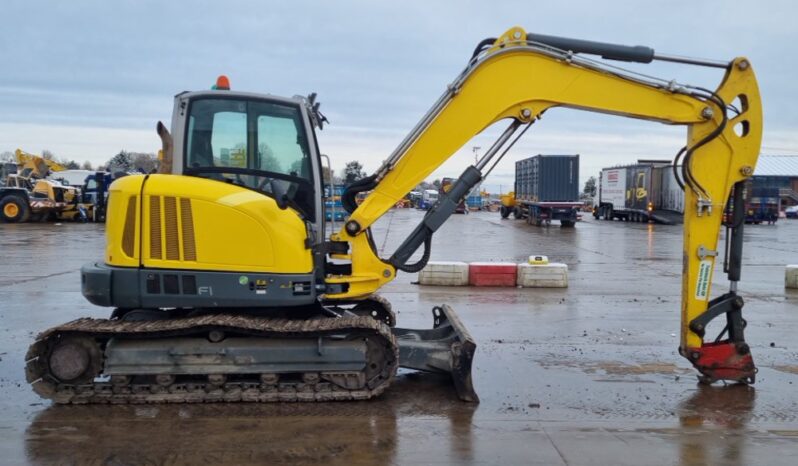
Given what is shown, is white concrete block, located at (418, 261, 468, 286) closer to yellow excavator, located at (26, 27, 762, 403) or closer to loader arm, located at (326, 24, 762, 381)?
yellow excavator, located at (26, 27, 762, 403)

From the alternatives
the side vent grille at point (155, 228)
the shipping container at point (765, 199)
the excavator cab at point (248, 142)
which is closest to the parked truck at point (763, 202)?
the shipping container at point (765, 199)

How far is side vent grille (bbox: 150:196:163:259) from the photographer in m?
5.98

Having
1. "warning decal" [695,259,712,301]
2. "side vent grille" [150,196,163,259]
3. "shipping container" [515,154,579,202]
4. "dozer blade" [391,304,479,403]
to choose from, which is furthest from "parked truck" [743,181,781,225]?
"side vent grille" [150,196,163,259]

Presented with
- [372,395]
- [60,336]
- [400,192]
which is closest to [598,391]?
[372,395]

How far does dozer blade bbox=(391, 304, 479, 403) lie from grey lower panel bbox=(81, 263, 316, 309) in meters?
1.43

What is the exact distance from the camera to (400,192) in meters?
6.70

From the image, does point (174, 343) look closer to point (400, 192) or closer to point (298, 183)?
point (298, 183)

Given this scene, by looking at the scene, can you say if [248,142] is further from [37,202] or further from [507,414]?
[37,202]

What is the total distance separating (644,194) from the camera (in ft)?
141

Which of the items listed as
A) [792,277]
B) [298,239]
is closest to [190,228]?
[298,239]

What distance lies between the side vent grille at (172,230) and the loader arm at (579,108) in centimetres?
137

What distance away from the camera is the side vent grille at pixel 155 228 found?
5984mm

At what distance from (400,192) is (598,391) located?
111 inches

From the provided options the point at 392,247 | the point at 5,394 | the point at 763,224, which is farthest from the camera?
the point at 763,224
